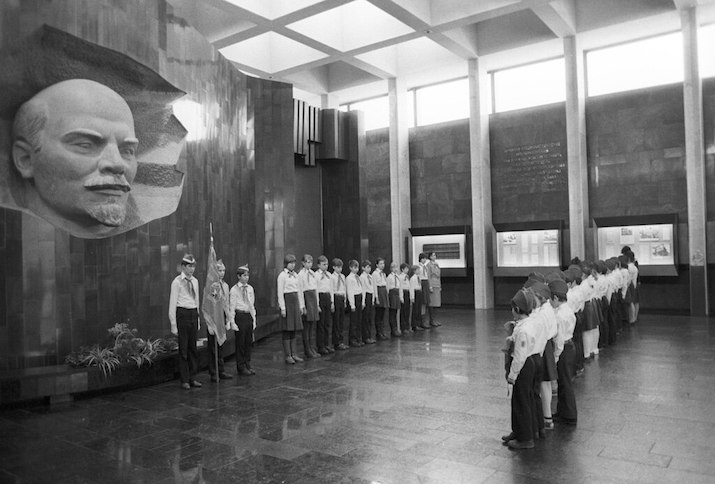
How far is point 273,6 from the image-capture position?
14.4 meters

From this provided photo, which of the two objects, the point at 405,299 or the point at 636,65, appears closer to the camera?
the point at 405,299

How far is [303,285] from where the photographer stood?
967 cm

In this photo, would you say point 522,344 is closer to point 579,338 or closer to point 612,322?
point 579,338

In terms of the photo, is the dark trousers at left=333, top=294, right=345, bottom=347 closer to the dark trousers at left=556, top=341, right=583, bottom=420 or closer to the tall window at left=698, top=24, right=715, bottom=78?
the dark trousers at left=556, top=341, right=583, bottom=420

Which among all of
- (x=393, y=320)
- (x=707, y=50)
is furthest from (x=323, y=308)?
(x=707, y=50)

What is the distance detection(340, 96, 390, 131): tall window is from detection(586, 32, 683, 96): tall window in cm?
727

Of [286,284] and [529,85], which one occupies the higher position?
[529,85]

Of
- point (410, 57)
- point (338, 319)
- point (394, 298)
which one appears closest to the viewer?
point (338, 319)

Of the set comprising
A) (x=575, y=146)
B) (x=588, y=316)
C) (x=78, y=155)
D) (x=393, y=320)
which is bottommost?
(x=393, y=320)

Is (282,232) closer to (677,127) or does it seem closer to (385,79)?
(385,79)

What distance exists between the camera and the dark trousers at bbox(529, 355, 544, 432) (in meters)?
5.10

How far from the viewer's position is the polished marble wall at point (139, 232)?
717cm

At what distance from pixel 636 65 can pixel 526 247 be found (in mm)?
5984

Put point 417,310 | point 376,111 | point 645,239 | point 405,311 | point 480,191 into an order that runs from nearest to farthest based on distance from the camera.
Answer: point 405,311
point 417,310
point 645,239
point 480,191
point 376,111
